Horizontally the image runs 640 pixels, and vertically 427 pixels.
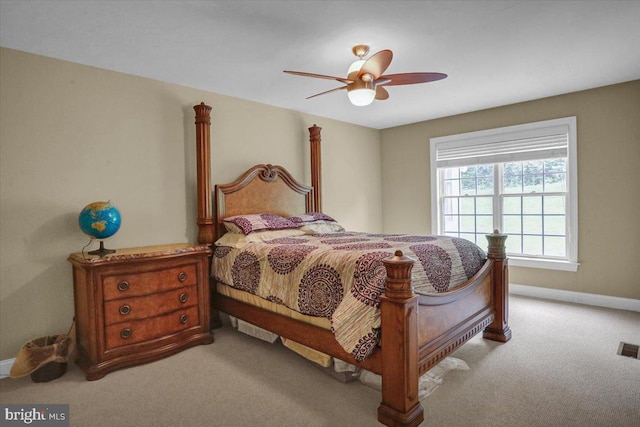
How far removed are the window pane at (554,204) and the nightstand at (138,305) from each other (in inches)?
159

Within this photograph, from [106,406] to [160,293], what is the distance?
85 centimetres

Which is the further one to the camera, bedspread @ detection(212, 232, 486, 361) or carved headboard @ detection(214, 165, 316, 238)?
carved headboard @ detection(214, 165, 316, 238)

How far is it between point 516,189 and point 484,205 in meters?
0.46

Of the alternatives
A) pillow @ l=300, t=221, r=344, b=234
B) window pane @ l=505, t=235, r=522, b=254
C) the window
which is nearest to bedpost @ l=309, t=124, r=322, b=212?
pillow @ l=300, t=221, r=344, b=234

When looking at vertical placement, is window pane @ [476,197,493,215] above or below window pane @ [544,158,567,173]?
below

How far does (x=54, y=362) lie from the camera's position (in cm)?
246

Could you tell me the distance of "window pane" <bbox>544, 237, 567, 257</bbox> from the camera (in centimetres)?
420

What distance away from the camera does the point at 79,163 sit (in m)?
2.90

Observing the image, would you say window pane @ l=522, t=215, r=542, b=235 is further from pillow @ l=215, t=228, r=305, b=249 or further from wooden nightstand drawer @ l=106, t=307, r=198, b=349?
wooden nightstand drawer @ l=106, t=307, r=198, b=349

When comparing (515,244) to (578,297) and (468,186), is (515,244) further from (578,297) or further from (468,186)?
(468,186)

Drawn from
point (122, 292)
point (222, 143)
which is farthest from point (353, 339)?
point (222, 143)

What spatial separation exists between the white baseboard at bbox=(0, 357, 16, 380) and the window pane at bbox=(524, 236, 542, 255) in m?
5.30

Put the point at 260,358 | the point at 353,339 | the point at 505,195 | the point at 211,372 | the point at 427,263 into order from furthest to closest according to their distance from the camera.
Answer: the point at 505,195, the point at 260,358, the point at 211,372, the point at 427,263, the point at 353,339

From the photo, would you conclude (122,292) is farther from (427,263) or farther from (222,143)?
(427,263)
